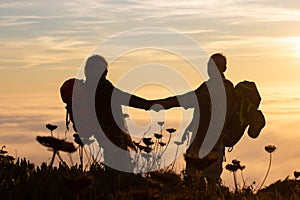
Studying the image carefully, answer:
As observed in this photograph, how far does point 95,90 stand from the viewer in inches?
448

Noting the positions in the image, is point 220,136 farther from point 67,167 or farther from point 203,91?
point 67,167

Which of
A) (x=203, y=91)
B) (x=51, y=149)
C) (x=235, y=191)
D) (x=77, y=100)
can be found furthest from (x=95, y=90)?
(x=51, y=149)

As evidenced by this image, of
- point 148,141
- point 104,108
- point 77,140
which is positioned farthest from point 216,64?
point 77,140

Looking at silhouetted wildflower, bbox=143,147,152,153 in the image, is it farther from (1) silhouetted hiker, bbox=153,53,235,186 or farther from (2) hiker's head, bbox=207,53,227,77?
(2) hiker's head, bbox=207,53,227,77

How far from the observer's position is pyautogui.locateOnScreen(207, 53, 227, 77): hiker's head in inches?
422

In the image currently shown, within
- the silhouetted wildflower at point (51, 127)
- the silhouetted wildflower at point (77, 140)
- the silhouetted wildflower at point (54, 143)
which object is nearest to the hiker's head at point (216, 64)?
the silhouetted wildflower at point (77, 140)

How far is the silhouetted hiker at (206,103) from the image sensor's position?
35.4ft

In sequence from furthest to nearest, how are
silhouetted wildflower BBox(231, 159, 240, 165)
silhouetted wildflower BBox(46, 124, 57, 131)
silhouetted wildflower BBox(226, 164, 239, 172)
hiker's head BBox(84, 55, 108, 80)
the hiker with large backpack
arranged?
hiker's head BBox(84, 55, 108, 80) < the hiker with large backpack < silhouetted wildflower BBox(46, 124, 57, 131) < silhouetted wildflower BBox(231, 159, 240, 165) < silhouetted wildflower BBox(226, 164, 239, 172)

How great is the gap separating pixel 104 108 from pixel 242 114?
2.29m

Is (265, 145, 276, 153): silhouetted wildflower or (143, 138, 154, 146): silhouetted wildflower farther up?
(143, 138, 154, 146): silhouetted wildflower

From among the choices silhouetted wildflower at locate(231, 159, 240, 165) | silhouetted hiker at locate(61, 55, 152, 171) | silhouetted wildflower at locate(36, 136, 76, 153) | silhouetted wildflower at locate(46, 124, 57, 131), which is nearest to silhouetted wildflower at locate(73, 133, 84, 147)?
silhouetted wildflower at locate(46, 124, 57, 131)

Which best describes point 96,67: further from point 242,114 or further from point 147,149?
point 242,114

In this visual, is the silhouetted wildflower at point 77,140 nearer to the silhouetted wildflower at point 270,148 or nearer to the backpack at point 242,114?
the backpack at point 242,114

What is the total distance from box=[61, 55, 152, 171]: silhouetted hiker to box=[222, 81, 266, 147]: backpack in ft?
4.54
